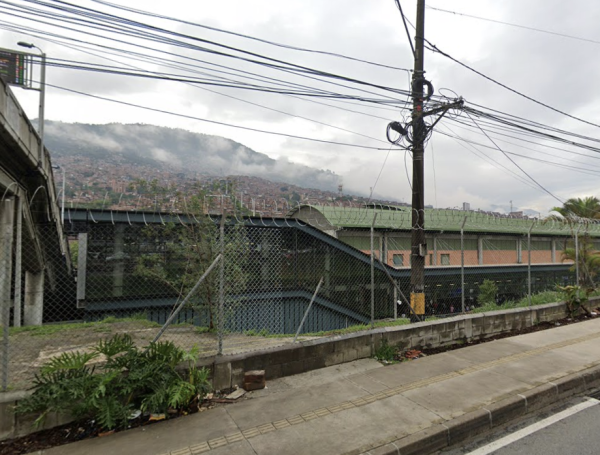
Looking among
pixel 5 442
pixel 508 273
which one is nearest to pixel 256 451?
pixel 5 442

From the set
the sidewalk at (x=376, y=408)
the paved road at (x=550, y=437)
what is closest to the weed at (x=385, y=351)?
the sidewalk at (x=376, y=408)

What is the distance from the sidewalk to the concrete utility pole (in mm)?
1853

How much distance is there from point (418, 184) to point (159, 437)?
6.79 m

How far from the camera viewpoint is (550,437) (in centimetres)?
380

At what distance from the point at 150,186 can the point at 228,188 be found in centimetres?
309

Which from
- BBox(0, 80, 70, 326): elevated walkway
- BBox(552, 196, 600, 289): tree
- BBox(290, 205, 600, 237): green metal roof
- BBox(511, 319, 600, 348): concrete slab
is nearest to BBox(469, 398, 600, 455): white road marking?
BBox(511, 319, 600, 348): concrete slab

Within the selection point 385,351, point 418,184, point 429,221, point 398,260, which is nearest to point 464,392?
point 385,351

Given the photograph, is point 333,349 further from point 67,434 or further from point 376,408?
point 67,434

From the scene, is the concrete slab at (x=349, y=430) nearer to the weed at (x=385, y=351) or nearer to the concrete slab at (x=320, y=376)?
the concrete slab at (x=320, y=376)

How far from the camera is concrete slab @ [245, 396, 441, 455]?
347 cm

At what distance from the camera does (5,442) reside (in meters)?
3.54

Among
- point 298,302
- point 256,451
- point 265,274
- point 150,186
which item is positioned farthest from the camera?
point 298,302

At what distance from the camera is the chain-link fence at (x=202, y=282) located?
8.13 meters

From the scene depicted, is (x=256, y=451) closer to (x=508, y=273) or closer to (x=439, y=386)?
(x=439, y=386)
